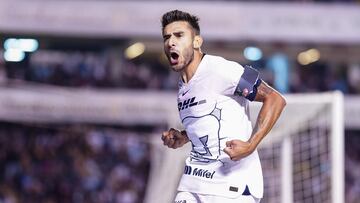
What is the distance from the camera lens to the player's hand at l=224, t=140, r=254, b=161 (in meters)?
5.82

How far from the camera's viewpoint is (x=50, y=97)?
24.8 meters

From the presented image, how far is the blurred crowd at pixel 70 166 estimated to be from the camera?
21688 millimetres

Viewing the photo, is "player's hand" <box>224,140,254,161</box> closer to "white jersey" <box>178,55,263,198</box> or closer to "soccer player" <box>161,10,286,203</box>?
"soccer player" <box>161,10,286,203</box>

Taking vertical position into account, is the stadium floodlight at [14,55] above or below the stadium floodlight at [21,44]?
below

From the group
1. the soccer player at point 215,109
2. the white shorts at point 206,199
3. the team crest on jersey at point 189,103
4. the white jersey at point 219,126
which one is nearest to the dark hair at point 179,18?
the soccer player at point 215,109

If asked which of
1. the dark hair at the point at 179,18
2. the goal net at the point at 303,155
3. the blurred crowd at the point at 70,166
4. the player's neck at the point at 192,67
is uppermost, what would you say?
the blurred crowd at the point at 70,166

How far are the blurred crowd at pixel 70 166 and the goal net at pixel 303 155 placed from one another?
9.03m

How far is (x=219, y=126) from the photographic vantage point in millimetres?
6230

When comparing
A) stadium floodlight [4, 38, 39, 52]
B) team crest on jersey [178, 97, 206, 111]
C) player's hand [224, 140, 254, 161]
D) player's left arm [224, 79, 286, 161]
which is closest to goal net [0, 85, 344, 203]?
team crest on jersey [178, 97, 206, 111]

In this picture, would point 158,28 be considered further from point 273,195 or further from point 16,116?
point 273,195

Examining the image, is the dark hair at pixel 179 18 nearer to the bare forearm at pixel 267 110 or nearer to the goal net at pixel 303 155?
the bare forearm at pixel 267 110

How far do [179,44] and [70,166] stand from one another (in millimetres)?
16544

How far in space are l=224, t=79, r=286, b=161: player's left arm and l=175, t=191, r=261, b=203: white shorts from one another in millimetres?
444

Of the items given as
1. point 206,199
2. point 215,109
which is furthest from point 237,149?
point 206,199
